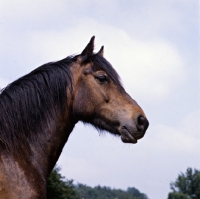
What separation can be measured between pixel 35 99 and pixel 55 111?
1.22 feet

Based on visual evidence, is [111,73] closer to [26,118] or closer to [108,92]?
[108,92]

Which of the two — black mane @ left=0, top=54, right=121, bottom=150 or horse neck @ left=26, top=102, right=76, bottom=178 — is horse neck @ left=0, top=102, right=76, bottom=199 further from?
black mane @ left=0, top=54, right=121, bottom=150

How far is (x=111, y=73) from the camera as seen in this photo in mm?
7789

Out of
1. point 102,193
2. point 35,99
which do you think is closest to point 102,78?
point 35,99

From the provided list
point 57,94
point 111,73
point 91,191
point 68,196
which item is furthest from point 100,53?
point 91,191

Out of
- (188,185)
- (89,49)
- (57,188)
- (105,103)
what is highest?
(188,185)

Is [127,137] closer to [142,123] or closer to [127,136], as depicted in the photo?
[127,136]

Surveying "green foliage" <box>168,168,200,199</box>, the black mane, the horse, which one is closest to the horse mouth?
the horse

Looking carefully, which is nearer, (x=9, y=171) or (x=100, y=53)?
(x=9, y=171)

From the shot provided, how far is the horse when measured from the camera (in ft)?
22.6

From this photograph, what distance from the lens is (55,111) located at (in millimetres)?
7488

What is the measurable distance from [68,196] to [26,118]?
1051 inches

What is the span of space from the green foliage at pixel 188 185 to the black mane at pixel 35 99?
169 feet

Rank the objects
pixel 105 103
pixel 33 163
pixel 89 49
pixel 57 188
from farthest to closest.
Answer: pixel 57 188, pixel 89 49, pixel 105 103, pixel 33 163
